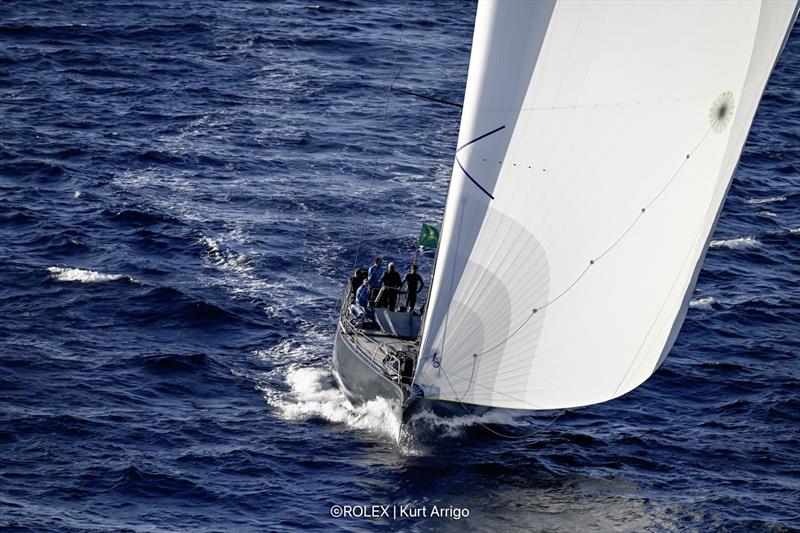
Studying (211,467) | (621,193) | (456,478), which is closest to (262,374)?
(211,467)

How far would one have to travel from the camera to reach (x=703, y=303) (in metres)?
55.1

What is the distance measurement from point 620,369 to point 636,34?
9.04 meters

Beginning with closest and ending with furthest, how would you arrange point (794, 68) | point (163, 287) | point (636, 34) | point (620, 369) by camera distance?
point (636, 34) → point (620, 369) → point (163, 287) → point (794, 68)

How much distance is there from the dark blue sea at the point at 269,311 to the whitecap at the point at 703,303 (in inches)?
17.8

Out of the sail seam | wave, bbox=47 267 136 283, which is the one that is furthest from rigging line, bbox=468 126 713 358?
wave, bbox=47 267 136 283

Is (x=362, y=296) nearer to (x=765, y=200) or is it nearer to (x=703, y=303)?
(x=703, y=303)

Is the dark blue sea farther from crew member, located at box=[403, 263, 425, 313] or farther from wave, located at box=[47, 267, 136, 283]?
crew member, located at box=[403, 263, 425, 313]

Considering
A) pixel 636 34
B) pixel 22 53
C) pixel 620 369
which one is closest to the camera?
pixel 636 34

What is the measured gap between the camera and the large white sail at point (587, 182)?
34156mm

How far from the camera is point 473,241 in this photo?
37.9 meters

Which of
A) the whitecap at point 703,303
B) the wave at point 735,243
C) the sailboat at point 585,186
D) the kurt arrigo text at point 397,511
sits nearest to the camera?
the sailboat at point 585,186

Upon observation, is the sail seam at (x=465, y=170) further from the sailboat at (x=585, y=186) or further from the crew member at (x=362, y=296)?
the crew member at (x=362, y=296)

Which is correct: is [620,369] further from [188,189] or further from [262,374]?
[188,189]

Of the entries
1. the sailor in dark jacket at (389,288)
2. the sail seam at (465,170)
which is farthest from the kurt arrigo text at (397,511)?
the sailor in dark jacket at (389,288)
